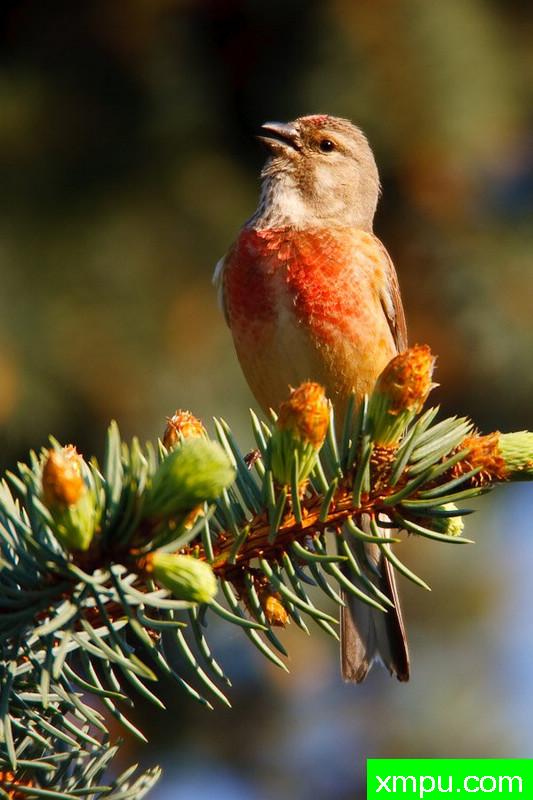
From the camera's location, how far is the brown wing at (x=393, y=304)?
3.97 metres

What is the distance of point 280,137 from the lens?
435 centimetres

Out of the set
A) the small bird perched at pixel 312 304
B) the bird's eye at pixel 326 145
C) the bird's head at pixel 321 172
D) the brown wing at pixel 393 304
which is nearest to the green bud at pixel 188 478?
the small bird perched at pixel 312 304

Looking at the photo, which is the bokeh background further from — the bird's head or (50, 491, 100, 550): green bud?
(50, 491, 100, 550): green bud

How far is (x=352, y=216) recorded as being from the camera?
427 centimetres

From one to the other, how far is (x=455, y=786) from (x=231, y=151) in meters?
3.08

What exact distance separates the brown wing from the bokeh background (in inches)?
14.6

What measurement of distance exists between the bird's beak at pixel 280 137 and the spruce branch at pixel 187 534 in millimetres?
2596

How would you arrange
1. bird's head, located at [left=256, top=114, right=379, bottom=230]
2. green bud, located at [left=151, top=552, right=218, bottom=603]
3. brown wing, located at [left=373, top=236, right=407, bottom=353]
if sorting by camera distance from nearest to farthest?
1. green bud, located at [left=151, top=552, right=218, bottom=603]
2. brown wing, located at [left=373, top=236, right=407, bottom=353]
3. bird's head, located at [left=256, top=114, right=379, bottom=230]

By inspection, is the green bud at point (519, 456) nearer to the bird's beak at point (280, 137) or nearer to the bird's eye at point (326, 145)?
the bird's beak at point (280, 137)

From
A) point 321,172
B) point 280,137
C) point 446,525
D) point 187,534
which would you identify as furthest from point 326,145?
point 187,534

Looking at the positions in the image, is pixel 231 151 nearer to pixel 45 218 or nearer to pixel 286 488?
pixel 45 218

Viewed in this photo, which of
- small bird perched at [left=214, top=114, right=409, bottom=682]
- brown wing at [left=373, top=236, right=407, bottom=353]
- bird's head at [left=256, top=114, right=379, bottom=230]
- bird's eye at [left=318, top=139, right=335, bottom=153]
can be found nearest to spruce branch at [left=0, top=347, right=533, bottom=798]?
small bird perched at [left=214, top=114, right=409, bottom=682]

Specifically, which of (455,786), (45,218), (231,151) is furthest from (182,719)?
(231,151)

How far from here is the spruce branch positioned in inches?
54.9
